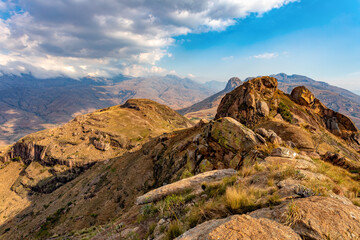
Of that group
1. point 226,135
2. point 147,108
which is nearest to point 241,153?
point 226,135

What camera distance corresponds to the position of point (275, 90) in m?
45.1

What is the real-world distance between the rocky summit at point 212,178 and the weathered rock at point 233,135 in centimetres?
11

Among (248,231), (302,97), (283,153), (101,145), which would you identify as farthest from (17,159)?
(302,97)

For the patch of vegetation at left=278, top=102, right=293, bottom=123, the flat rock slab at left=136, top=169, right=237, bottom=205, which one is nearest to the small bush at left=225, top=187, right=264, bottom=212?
the flat rock slab at left=136, top=169, right=237, bottom=205

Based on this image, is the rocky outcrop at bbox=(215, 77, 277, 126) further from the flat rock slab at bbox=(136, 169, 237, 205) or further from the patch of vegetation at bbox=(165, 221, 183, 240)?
the patch of vegetation at bbox=(165, 221, 183, 240)

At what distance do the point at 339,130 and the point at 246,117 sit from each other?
33993 millimetres

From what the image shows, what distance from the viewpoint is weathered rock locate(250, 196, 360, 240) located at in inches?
144

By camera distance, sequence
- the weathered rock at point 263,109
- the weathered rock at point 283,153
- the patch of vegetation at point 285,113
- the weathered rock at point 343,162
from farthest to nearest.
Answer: the patch of vegetation at point 285,113 → the weathered rock at point 263,109 → the weathered rock at point 343,162 → the weathered rock at point 283,153

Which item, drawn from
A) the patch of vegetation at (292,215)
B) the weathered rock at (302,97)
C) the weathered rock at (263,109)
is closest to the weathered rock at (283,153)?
the patch of vegetation at (292,215)

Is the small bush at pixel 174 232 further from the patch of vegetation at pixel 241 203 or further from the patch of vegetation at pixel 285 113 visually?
the patch of vegetation at pixel 285 113

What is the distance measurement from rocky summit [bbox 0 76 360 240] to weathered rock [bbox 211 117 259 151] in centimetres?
11

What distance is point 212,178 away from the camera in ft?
33.2

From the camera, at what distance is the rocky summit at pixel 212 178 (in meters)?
4.37

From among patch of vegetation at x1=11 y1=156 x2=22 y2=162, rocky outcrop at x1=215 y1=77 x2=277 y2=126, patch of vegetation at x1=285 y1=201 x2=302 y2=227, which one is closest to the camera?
patch of vegetation at x1=285 y1=201 x2=302 y2=227
